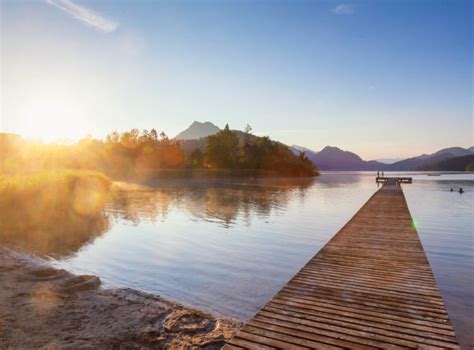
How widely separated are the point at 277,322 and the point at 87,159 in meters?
96.5

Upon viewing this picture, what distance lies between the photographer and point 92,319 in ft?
26.2

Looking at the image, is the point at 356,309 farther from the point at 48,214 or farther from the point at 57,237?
the point at 48,214

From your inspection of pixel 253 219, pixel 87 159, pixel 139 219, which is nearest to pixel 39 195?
pixel 139 219

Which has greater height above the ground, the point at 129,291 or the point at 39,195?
the point at 39,195

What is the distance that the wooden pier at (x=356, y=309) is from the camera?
19.6 ft

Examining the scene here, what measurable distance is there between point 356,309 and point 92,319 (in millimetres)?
6041

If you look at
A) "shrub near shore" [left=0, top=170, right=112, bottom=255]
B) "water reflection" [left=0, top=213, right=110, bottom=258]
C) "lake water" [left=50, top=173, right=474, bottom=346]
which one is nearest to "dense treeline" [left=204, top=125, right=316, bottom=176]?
"shrub near shore" [left=0, top=170, right=112, bottom=255]

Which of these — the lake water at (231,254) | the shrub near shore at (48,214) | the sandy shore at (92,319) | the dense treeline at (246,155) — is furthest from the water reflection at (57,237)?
the dense treeline at (246,155)

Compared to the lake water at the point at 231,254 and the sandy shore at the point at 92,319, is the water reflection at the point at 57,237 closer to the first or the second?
the lake water at the point at 231,254

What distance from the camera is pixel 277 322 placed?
673 cm

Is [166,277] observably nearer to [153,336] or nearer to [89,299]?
[89,299]

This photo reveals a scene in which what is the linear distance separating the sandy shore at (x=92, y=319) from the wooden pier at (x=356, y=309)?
4.63ft

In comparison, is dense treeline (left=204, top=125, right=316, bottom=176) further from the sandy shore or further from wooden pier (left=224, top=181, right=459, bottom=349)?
the sandy shore

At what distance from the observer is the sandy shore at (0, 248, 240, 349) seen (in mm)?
6949
